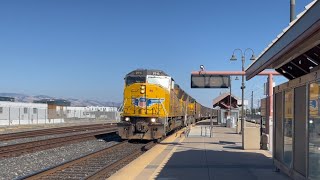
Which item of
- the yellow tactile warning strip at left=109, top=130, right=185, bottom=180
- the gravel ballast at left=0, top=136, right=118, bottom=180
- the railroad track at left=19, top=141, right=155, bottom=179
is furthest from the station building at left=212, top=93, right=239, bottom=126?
the yellow tactile warning strip at left=109, top=130, right=185, bottom=180

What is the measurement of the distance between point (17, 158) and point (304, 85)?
11.5 m

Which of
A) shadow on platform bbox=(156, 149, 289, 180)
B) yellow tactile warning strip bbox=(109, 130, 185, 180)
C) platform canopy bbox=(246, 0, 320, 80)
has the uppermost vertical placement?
platform canopy bbox=(246, 0, 320, 80)

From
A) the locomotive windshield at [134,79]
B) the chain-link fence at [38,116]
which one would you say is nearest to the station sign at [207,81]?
the locomotive windshield at [134,79]

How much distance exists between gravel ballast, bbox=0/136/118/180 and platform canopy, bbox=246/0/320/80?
24.3 ft

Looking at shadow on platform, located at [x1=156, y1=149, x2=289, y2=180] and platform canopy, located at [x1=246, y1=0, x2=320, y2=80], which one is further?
shadow on platform, located at [x1=156, y1=149, x2=289, y2=180]

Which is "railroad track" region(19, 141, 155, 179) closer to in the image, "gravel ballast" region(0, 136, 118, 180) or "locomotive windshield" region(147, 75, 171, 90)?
"gravel ballast" region(0, 136, 118, 180)

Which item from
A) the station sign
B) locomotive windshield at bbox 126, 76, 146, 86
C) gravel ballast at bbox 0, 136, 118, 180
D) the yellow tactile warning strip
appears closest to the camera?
the yellow tactile warning strip

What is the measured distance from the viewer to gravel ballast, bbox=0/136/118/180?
13087mm

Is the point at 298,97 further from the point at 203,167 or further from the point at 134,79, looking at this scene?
the point at 134,79

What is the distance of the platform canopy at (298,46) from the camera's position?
5.90 meters

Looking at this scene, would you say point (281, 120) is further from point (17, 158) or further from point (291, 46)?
point (17, 158)

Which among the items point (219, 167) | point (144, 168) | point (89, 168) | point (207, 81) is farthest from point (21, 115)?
point (219, 167)

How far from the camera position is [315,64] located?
920cm

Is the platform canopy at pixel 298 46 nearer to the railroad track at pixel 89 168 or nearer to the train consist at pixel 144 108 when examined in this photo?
the railroad track at pixel 89 168
